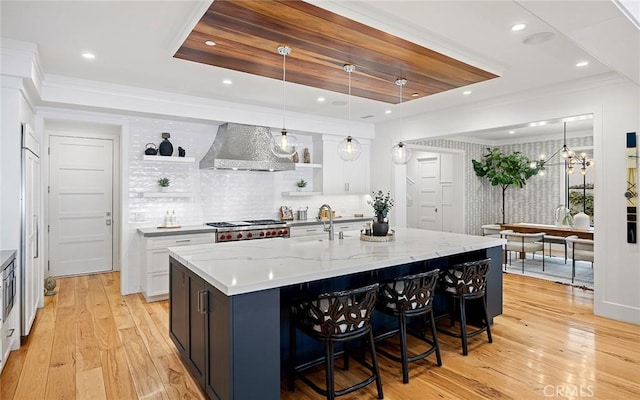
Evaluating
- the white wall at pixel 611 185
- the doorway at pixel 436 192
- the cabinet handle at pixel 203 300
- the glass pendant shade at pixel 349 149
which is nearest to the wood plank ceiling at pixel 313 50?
the glass pendant shade at pixel 349 149

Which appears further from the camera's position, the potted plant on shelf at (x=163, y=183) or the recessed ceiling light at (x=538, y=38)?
the potted plant on shelf at (x=163, y=183)

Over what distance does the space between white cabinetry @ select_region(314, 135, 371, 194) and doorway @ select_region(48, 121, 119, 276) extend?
11.7 ft

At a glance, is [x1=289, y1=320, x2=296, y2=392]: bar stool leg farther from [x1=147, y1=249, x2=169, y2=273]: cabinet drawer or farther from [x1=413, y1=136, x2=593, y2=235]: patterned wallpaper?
[x1=413, y1=136, x2=593, y2=235]: patterned wallpaper

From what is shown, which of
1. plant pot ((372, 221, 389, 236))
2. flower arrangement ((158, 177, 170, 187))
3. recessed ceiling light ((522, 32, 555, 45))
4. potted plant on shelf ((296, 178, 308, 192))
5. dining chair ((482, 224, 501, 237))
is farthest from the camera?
dining chair ((482, 224, 501, 237))

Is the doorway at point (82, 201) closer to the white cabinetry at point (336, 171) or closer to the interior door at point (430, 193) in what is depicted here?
the white cabinetry at point (336, 171)

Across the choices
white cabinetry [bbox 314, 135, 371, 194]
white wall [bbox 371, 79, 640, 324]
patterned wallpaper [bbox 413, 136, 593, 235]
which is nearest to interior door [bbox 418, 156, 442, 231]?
patterned wallpaper [bbox 413, 136, 593, 235]

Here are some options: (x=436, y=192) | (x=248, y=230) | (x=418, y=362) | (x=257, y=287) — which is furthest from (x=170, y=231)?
(x=436, y=192)

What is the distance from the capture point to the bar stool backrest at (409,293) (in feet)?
8.87

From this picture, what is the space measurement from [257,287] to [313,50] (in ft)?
7.08

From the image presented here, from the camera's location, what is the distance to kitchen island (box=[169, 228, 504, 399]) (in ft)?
6.77

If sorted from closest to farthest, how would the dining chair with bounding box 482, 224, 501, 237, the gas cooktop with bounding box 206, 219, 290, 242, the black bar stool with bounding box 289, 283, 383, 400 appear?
the black bar stool with bounding box 289, 283, 383, 400, the gas cooktop with bounding box 206, 219, 290, 242, the dining chair with bounding box 482, 224, 501, 237

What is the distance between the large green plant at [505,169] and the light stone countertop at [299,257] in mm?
4868

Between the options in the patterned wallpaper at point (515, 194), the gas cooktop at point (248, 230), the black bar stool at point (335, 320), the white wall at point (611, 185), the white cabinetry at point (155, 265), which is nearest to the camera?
the black bar stool at point (335, 320)

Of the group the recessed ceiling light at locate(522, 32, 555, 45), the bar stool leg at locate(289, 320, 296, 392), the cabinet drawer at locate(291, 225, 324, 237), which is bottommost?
the bar stool leg at locate(289, 320, 296, 392)
